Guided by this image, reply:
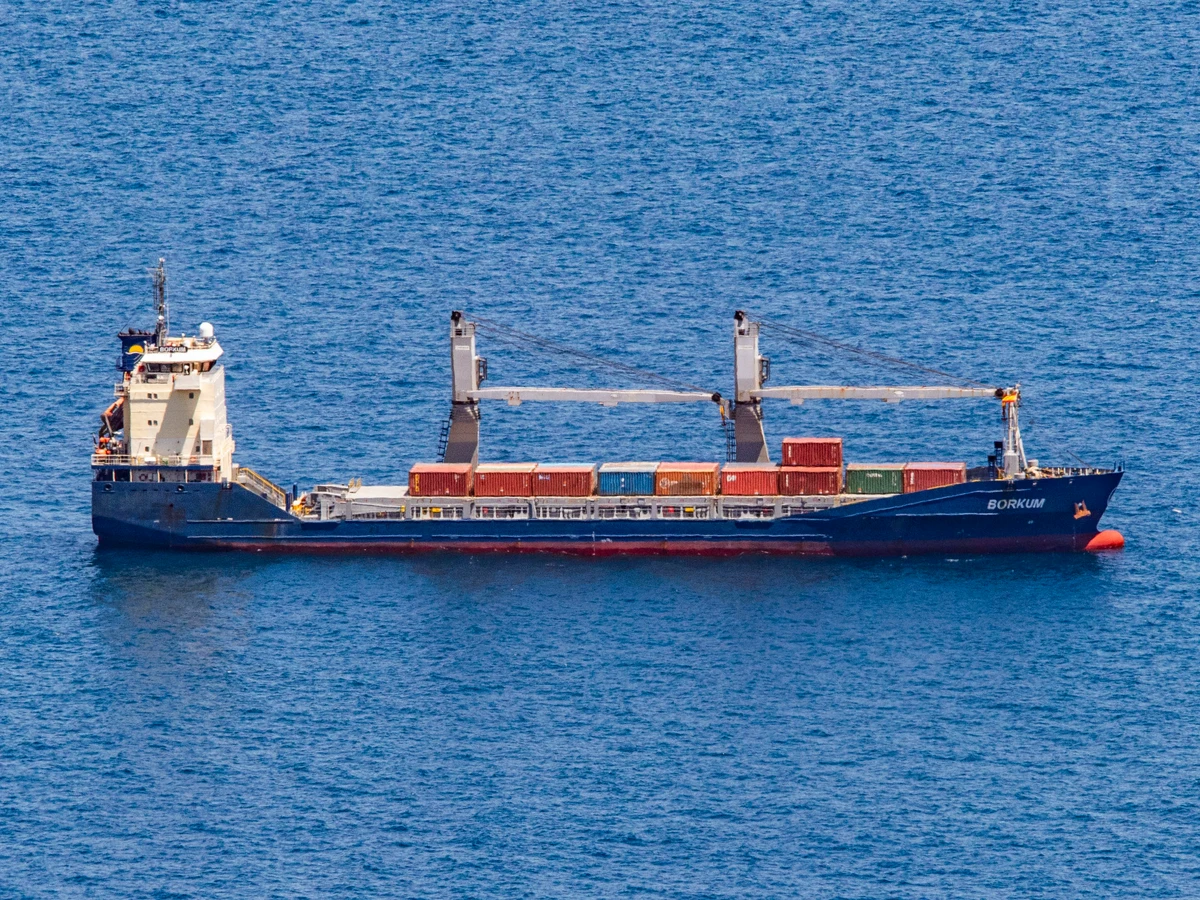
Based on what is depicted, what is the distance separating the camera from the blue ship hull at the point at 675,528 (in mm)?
158500

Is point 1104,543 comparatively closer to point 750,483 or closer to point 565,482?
point 750,483

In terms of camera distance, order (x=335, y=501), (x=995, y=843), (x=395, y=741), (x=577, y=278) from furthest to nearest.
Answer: (x=577, y=278), (x=335, y=501), (x=395, y=741), (x=995, y=843)

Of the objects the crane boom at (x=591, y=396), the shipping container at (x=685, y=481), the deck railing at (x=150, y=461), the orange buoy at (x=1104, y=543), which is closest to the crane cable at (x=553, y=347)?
the crane boom at (x=591, y=396)

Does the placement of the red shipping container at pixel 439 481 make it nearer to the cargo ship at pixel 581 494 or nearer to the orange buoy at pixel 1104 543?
the cargo ship at pixel 581 494

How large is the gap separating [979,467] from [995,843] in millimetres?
40018

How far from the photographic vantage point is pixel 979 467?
164 m

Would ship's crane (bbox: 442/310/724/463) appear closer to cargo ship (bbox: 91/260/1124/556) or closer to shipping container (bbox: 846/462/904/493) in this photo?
cargo ship (bbox: 91/260/1124/556)

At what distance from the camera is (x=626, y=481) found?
162m

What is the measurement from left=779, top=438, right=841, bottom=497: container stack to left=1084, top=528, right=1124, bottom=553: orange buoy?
1306 centimetres

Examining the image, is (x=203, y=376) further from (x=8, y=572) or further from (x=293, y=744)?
(x=293, y=744)

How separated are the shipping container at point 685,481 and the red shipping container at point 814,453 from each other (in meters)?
4.09

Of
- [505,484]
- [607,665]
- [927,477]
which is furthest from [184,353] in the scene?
[927,477]

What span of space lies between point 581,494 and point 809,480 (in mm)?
11734

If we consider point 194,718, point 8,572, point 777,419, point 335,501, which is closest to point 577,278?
point 777,419
